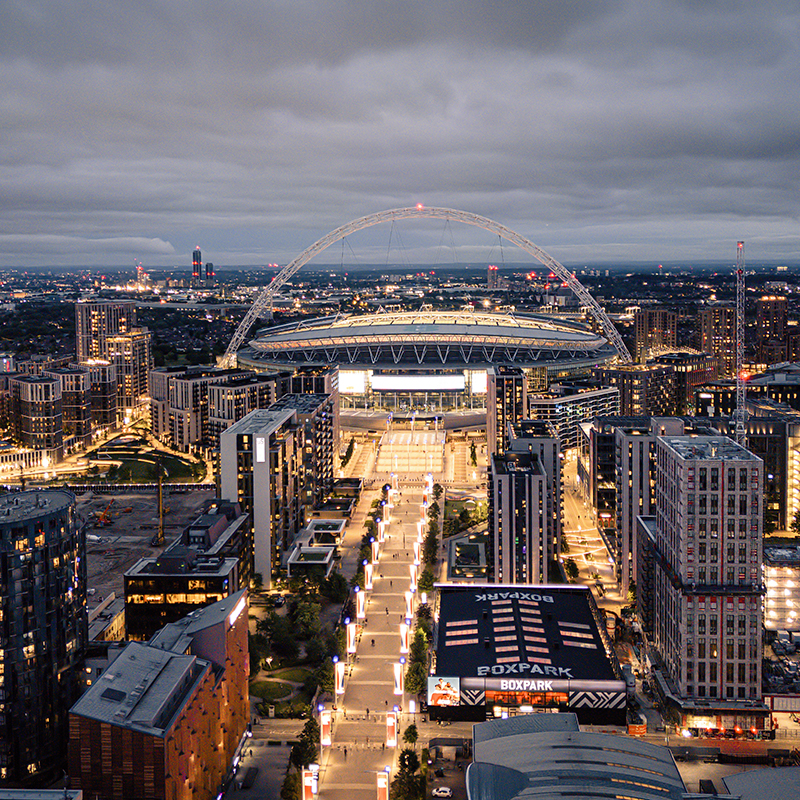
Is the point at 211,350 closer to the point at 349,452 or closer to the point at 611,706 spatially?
the point at 349,452

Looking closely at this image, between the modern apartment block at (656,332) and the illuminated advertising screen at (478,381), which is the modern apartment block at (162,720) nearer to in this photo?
the illuminated advertising screen at (478,381)

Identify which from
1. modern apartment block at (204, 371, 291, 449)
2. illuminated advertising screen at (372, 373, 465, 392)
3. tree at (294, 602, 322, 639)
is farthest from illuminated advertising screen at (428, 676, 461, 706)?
illuminated advertising screen at (372, 373, 465, 392)

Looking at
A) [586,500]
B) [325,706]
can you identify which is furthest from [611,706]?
[586,500]

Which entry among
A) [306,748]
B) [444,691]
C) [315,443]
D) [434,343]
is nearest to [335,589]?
[444,691]

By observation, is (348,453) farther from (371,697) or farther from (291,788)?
(291,788)

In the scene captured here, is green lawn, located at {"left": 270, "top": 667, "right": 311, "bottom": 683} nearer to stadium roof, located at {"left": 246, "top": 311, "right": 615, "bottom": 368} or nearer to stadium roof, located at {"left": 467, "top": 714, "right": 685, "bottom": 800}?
stadium roof, located at {"left": 467, "top": 714, "right": 685, "bottom": 800}
